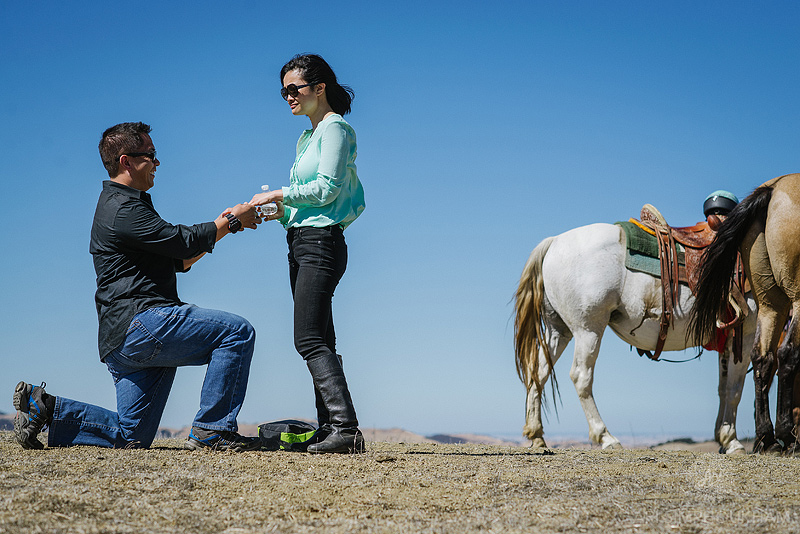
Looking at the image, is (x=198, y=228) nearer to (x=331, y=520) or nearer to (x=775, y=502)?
(x=331, y=520)

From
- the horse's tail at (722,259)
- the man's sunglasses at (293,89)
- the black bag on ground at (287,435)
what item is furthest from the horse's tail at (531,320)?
the man's sunglasses at (293,89)

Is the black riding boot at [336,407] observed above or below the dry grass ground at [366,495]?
above

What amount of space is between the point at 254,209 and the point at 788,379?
150 inches

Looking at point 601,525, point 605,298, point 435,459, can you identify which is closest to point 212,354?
point 435,459

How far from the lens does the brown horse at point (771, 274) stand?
5.02m

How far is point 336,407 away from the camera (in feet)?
12.9

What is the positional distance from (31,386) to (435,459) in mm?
2191

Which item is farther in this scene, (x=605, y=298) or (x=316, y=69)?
(x=605, y=298)

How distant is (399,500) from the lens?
2.57m

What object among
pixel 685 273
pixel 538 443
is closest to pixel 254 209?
pixel 538 443

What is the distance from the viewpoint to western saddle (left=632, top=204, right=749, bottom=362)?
6348 millimetres

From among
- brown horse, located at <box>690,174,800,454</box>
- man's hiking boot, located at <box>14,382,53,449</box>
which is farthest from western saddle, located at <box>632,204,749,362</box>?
man's hiking boot, located at <box>14,382,53,449</box>

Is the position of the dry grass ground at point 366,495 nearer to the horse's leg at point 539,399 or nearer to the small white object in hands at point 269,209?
the small white object in hands at point 269,209

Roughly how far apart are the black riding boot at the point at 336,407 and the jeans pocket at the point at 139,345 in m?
0.85
